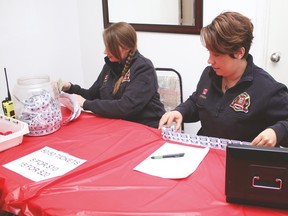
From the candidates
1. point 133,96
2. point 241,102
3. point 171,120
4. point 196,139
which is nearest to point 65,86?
point 133,96

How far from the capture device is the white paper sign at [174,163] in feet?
3.89

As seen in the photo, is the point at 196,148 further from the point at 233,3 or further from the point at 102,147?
the point at 233,3

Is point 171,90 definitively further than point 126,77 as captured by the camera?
Yes

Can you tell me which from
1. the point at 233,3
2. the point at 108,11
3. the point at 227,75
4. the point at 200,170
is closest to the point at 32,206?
the point at 200,170

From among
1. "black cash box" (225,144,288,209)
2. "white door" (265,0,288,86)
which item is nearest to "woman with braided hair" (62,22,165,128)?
"white door" (265,0,288,86)

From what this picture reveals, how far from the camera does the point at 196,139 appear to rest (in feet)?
4.69

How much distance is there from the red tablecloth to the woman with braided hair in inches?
16.2

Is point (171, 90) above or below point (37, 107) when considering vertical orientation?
below

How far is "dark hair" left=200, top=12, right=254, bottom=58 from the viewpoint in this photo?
1.35m

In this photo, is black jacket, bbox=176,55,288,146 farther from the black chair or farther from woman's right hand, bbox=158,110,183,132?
the black chair

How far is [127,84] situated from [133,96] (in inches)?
4.5

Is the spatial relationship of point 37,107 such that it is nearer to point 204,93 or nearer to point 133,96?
point 133,96

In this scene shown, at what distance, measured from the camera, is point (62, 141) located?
153cm

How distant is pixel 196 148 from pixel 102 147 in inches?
15.8
